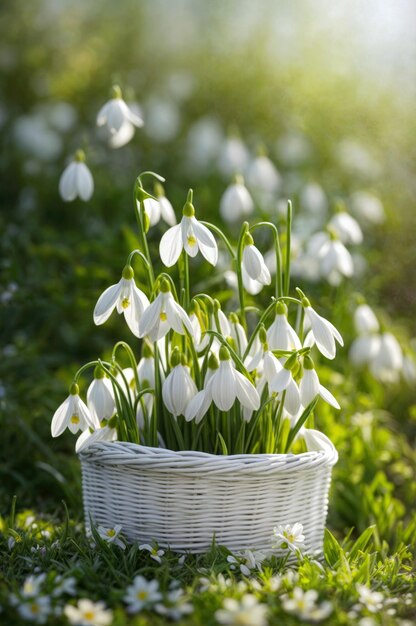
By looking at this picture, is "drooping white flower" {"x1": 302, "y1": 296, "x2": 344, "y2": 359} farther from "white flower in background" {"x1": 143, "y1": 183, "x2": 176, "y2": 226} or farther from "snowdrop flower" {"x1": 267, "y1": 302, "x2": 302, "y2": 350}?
"white flower in background" {"x1": 143, "y1": 183, "x2": 176, "y2": 226}

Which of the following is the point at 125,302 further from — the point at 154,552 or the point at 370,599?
the point at 370,599

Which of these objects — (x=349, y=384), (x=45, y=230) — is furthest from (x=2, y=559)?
(x=45, y=230)

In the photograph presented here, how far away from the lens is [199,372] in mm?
1921

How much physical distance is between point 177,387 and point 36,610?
1.79ft

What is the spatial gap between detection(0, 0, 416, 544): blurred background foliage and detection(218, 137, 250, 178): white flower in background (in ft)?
0.18

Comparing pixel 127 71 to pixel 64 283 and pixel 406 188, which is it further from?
pixel 64 283

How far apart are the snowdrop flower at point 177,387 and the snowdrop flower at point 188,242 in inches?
8.3

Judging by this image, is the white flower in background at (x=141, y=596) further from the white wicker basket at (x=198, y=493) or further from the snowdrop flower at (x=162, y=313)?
the snowdrop flower at (x=162, y=313)

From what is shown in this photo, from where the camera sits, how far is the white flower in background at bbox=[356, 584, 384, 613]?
5.18 feet

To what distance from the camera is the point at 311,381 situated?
179 centimetres

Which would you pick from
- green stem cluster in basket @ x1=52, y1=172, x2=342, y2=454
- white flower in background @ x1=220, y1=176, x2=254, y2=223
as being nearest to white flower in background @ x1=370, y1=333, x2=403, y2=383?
white flower in background @ x1=220, y1=176, x2=254, y2=223

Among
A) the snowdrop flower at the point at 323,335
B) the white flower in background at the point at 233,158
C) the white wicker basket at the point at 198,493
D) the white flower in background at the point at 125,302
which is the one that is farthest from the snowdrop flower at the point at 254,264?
the white flower in background at the point at 233,158

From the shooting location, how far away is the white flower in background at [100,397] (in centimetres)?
183

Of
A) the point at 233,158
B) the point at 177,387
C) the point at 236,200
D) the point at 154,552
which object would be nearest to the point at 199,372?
the point at 177,387
